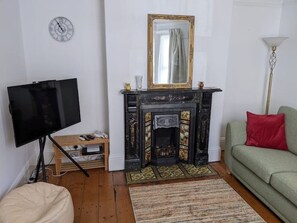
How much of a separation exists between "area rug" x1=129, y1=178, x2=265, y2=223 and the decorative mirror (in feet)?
4.27

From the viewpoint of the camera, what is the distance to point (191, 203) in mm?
2572

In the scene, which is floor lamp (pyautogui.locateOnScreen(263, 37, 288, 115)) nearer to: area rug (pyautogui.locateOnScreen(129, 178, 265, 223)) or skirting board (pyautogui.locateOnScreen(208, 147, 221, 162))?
skirting board (pyautogui.locateOnScreen(208, 147, 221, 162))

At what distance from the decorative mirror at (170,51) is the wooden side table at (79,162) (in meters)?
1.02

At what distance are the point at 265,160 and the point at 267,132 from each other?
1.68 ft

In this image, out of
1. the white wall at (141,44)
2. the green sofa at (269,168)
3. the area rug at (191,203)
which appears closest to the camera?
the green sofa at (269,168)

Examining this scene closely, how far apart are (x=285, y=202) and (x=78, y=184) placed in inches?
89.0

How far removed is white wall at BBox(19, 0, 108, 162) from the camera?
304 cm

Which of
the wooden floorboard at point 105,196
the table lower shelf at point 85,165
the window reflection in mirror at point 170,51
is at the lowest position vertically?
the wooden floorboard at point 105,196

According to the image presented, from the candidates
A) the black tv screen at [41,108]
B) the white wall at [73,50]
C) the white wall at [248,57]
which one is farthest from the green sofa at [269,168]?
the black tv screen at [41,108]

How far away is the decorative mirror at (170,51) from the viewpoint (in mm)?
3039

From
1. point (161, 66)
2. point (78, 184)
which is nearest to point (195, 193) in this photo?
point (78, 184)

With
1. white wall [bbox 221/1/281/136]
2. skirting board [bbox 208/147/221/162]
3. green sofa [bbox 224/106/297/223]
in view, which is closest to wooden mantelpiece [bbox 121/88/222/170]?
skirting board [bbox 208/147/221/162]

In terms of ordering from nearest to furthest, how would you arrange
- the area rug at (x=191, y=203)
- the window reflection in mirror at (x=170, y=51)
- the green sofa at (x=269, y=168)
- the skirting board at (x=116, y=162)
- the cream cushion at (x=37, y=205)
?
the cream cushion at (x=37, y=205), the green sofa at (x=269, y=168), the area rug at (x=191, y=203), the window reflection in mirror at (x=170, y=51), the skirting board at (x=116, y=162)

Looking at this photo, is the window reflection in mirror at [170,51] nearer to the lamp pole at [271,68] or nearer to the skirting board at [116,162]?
the skirting board at [116,162]
